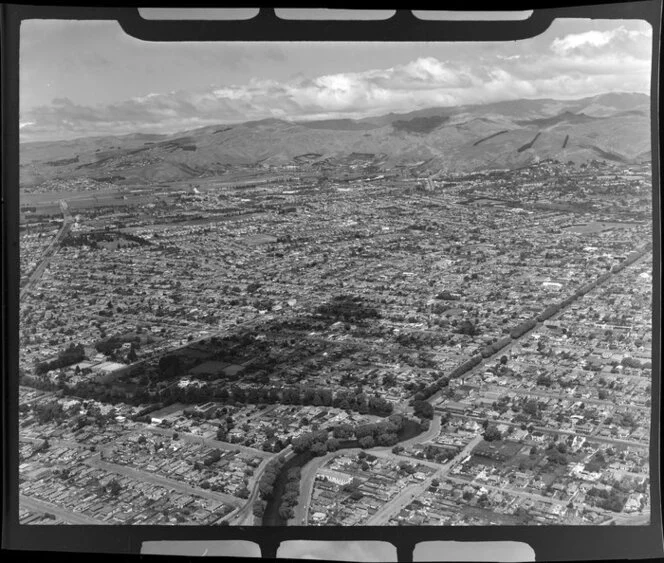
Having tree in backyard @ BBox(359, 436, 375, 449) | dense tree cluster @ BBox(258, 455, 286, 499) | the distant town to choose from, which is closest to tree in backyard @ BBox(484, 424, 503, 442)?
the distant town

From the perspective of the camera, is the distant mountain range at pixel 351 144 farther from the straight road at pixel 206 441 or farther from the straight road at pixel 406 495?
the straight road at pixel 406 495

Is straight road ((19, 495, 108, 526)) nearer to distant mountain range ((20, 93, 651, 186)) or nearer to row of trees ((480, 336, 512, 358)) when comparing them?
distant mountain range ((20, 93, 651, 186))

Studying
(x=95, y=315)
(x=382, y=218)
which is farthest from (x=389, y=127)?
(x=95, y=315)

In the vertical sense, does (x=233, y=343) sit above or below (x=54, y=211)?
below

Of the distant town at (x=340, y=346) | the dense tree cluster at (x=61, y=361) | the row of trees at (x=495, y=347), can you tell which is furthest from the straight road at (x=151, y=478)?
the row of trees at (x=495, y=347)

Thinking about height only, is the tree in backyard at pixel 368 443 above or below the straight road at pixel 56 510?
above

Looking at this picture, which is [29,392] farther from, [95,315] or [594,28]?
[594,28]
